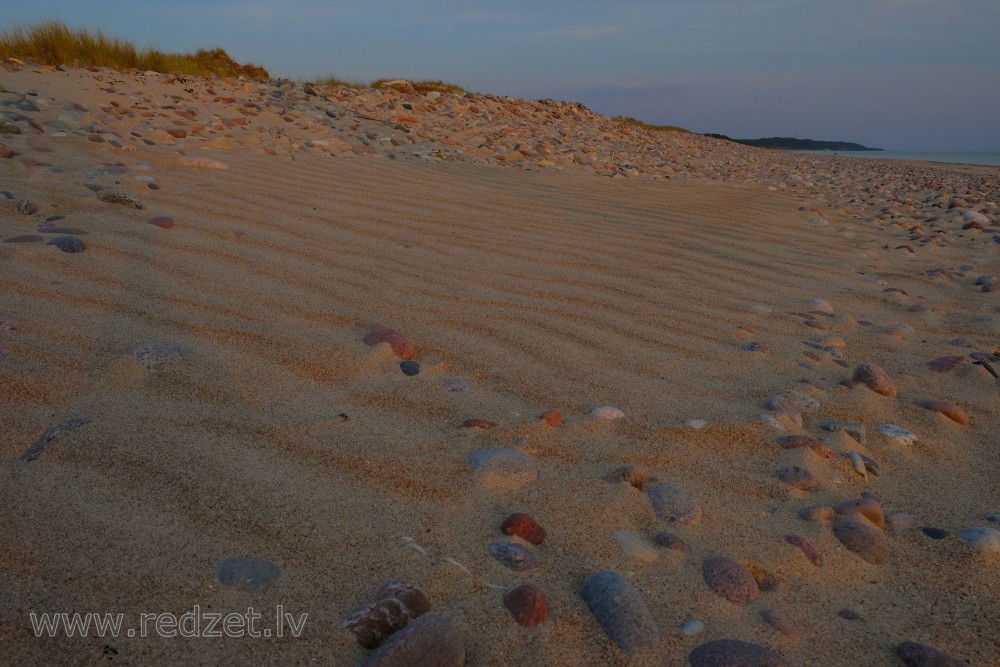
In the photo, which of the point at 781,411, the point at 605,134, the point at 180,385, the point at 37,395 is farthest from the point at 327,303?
the point at 605,134

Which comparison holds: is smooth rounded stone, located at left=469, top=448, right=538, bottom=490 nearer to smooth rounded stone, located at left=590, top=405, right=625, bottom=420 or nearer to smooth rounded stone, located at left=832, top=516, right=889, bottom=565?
smooth rounded stone, located at left=590, top=405, right=625, bottom=420

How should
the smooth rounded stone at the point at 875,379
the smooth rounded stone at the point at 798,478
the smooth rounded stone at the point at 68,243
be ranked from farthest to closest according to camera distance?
the smooth rounded stone at the point at 68,243 → the smooth rounded stone at the point at 875,379 → the smooth rounded stone at the point at 798,478

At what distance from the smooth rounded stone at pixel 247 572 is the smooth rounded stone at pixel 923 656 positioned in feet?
3.00

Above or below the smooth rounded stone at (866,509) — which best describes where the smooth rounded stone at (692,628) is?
below

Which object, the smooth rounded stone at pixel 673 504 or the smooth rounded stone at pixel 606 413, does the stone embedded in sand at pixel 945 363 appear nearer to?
the smooth rounded stone at pixel 606 413

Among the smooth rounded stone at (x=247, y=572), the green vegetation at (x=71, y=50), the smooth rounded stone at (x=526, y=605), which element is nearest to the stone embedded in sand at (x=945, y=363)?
the smooth rounded stone at (x=526, y=605)

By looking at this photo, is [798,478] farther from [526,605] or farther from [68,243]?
[68,243]

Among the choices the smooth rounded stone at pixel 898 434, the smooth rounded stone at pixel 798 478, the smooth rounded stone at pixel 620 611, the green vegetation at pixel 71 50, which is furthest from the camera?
the green vegetation at pixel 71 50

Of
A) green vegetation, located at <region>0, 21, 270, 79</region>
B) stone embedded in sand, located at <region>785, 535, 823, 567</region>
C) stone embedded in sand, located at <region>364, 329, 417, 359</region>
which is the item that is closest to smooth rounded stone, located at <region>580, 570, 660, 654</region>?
stone embedded in sand, located at <region>785, 535, 823, 567</region>

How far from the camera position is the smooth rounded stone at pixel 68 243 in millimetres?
2156

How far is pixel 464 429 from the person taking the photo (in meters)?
1.52

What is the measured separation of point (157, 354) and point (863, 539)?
1.53 m

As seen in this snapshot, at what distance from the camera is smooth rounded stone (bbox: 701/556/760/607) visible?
1.09m

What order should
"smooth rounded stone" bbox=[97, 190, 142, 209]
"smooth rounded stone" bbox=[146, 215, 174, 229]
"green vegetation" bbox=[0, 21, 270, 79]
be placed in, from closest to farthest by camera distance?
"smooth rounded stone" bbox=[146, 215, 174, 229] → "smooth rounded stone" bbox=[97, 190, 142, 209] → "green vegetation" bbox=[0, 21, 270, 79]
